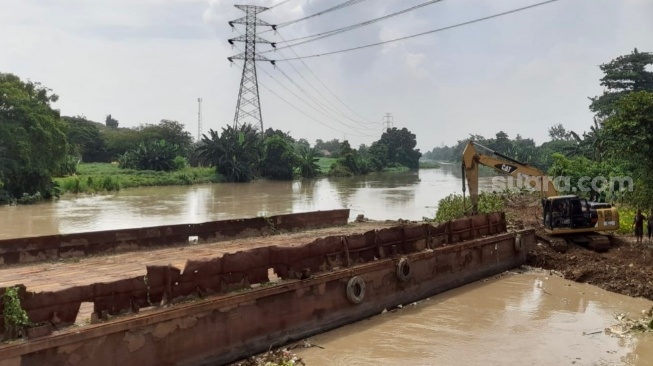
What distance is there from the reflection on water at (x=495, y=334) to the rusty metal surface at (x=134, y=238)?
16.6ft

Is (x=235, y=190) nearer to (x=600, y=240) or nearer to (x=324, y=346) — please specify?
(x=600, y=240)

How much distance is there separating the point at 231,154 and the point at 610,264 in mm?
47199

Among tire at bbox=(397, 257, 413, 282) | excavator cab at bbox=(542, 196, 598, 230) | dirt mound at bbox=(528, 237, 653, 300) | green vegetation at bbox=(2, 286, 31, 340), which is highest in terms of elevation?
excavator cab at bbox=(542, 196, 598, 230)

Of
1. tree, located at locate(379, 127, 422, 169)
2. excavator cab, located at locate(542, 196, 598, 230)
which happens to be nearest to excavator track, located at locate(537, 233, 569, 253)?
excavator cab, located at locate(542, 196, 598, 230)

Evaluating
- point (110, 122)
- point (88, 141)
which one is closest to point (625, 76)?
point (88, 141)

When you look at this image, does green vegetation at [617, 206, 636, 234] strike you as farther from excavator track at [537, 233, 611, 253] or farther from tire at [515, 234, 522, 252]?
tire at [515, 234, 522, 252]

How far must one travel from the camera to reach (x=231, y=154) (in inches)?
2222

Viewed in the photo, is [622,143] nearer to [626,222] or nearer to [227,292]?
[626,222]

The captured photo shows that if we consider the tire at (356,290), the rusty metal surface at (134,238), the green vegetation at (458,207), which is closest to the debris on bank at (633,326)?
the tire at (356,290)

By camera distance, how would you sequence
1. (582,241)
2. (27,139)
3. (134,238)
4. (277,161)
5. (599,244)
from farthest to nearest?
(277,161) → (27,139) → (582,241) → (599,244) → (134,238)

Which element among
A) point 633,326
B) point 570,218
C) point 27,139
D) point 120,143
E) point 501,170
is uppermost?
point 120,143

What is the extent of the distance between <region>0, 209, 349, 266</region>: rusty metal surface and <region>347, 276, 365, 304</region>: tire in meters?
4.86

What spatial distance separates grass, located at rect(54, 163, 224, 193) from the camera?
40.1m

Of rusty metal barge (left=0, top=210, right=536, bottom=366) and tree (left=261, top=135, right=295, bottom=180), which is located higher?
tree (left=261, top=135, right=295, bottom=180)
